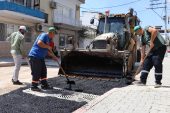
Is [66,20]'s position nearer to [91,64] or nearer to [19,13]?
[19,13]

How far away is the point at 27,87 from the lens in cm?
919

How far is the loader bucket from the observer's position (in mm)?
11594

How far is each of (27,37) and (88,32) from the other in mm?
13482

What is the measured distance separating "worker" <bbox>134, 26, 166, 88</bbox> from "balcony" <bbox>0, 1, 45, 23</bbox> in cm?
1382

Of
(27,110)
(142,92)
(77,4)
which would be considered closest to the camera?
(27,110)

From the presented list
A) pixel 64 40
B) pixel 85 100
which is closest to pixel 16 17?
pixel 64 40

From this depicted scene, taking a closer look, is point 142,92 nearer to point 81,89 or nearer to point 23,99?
point 81,89

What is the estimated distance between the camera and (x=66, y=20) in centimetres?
3294

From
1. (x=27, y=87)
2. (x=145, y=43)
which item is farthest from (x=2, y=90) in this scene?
(x=145, y=43)

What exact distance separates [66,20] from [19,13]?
33.9 feet

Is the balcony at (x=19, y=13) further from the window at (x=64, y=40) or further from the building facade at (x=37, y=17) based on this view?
the window at (x=64, y=40)

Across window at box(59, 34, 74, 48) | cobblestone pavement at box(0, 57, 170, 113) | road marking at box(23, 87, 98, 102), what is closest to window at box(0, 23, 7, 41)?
window at box(59, 34, 74, 48)

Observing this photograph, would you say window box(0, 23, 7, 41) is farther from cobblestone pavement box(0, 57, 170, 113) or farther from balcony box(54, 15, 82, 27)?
cobblestone pavement box(0, 57, 170, 113)

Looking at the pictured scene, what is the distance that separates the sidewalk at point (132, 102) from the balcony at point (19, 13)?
14597 millimetres
